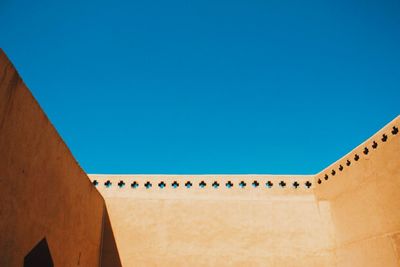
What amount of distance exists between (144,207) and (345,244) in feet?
12.8

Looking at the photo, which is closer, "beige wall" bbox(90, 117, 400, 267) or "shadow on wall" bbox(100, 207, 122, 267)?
"beige wall" bbox(90, 117, 400, 267)

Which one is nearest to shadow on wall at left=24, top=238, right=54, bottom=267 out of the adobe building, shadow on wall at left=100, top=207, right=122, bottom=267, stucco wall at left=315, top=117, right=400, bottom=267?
the adobe building

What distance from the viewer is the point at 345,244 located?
19.5 ft

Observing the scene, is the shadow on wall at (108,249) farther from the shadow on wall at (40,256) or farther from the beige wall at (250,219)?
the shadow on wall at (40,256)

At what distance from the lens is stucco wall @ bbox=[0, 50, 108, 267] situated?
3006 mm

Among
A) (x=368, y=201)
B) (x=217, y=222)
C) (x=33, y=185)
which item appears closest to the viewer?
(x=33, y=185)

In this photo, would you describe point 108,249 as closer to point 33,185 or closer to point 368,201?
point 33,185

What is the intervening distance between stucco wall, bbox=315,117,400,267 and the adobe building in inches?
0.7

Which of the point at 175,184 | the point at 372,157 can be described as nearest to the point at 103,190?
the point at 175,184

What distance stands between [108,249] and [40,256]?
2323mm

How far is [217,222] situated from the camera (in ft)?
21.1

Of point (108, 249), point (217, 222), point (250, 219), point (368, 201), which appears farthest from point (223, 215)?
point (368, 201)

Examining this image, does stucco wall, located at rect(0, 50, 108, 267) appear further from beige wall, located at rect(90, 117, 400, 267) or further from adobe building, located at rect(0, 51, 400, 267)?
beige wall, located at rect(90, 117, 400, 267)

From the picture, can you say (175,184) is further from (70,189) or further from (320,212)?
(320,212)
